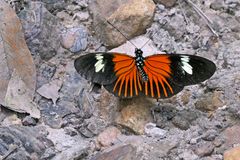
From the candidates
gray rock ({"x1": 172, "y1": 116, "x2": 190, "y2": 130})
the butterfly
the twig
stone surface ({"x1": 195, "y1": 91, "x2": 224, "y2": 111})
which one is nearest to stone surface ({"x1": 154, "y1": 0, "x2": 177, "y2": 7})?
the twig

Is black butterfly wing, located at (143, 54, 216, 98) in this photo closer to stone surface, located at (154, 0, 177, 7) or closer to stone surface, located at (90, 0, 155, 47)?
stone surface, located at (90, 0, 155, 47)

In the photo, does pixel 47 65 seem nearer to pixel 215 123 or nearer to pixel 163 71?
pixel 163 71

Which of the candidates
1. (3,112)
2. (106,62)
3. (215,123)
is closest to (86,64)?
(106,62)

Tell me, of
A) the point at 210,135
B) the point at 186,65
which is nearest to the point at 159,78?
the point at 186,65

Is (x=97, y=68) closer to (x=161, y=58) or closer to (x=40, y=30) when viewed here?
(x=161, y=58)

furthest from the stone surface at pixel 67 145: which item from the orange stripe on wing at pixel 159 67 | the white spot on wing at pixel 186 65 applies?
the white spot on wing at pixel 186 65
